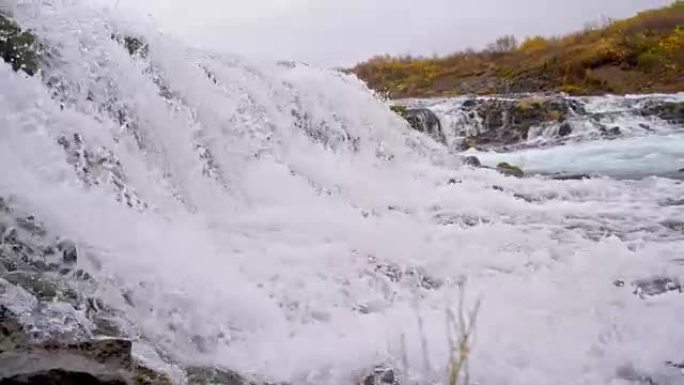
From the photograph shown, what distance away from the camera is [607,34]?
3094 centimetres

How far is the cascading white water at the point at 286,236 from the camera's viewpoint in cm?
347

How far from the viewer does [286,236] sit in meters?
5.21

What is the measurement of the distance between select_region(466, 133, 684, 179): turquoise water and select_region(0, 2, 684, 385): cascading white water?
271cm

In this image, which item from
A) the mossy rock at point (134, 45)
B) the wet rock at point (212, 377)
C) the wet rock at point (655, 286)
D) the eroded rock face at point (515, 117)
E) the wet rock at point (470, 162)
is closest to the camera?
the wet rock at point (212, 377)

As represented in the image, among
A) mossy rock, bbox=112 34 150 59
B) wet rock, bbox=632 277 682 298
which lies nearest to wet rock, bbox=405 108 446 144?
mossy rock, bbox=112 34 150 59

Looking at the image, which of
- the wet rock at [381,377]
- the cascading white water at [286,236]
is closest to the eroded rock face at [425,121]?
the cascading white water at [286,236]

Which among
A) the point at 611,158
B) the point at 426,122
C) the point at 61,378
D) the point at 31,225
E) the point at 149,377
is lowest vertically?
the point at 611,158

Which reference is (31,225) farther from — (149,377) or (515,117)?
(515,117)

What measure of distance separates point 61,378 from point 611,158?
37.7 feet

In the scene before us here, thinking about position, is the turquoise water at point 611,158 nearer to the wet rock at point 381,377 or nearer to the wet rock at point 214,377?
the wet rock at point 381,377

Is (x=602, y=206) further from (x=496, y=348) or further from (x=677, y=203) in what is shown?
(x=496, y=348)

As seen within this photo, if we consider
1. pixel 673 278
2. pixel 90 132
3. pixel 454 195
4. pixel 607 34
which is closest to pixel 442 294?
pixel 673 278

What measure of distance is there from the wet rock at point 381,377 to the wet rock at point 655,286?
1.78 m

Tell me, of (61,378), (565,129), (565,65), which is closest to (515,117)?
(565,129)
